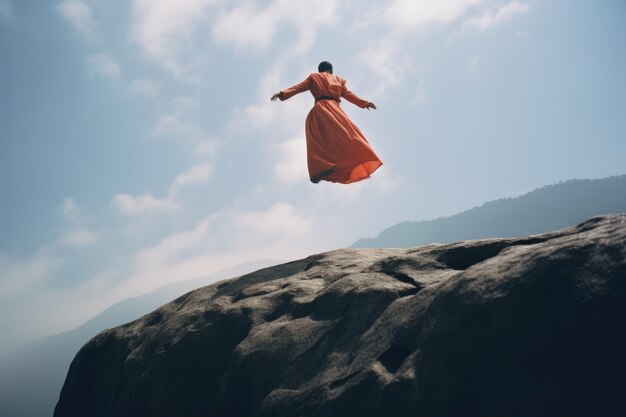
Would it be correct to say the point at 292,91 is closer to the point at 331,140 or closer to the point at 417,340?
the point at 331,140

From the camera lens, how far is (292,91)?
8398mm

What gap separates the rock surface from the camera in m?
3.10

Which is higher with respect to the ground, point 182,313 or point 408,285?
point 182,313

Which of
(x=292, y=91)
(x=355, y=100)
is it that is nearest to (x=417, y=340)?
(x=292, y=91)

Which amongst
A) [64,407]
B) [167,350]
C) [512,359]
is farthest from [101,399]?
[512,359]

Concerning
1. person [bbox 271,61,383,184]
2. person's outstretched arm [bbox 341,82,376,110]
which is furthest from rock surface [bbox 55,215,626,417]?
person's outstretched arm [bbox 341,82,376,110]

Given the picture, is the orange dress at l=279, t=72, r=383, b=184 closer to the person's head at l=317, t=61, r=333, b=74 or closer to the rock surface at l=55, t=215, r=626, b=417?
the person's head at l=317, t=61, r=333, b=74

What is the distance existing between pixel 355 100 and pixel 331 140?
1507mm

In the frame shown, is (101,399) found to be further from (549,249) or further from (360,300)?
(549,249)

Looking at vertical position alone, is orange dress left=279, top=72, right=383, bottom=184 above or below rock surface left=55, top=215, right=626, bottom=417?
above

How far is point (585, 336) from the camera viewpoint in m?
3.08

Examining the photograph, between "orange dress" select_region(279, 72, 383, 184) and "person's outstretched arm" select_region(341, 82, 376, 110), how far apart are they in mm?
350

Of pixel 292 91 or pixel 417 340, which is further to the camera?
pixel 292 91

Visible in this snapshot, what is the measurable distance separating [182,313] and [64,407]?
331 centimetres
